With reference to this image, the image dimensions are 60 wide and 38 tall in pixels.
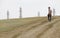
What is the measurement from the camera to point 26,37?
18.7 metres

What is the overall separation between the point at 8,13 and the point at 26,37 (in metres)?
35.9

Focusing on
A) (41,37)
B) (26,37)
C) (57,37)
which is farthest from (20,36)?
(57,37)

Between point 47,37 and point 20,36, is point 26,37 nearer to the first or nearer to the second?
point 20,36

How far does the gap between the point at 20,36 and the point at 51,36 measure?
2.88 meters

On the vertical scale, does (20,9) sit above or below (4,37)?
above

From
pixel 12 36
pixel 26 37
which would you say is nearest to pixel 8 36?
pixel 12 36

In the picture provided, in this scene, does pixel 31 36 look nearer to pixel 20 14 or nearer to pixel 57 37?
pixel 57 37

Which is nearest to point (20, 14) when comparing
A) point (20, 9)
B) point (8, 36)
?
point (20, 9)

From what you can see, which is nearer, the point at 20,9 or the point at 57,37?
the point at 57,37

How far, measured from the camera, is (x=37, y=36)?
62.2 feet

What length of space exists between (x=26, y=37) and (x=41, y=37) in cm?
137

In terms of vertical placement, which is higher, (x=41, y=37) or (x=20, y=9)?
(x=20, y=9)

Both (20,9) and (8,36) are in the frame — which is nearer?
(8,36)

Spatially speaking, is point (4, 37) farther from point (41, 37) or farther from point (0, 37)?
point (41, 37)
